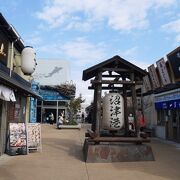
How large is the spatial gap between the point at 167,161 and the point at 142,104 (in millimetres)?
15553

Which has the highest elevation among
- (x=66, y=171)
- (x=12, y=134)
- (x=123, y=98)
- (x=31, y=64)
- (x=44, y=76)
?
(x=44, y=76)

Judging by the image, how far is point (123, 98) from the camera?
14.7m

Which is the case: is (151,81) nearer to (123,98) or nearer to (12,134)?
(123,98)

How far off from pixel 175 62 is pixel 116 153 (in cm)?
805

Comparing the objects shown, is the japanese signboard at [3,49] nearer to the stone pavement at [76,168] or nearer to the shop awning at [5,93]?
the shop awning at [5,93]

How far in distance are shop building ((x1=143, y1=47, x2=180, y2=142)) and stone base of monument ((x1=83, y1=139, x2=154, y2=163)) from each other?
280 inches

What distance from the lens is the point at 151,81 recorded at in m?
24.9

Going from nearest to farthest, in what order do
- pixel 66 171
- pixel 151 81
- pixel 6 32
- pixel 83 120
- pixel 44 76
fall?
pixel 66 171
pixel 6 32
pixel 151 81
pixel 44 76
pixel 83 120

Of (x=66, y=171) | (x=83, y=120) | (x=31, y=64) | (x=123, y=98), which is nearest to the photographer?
(x=66, y=171)

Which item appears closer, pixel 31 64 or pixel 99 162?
pixel 99 162

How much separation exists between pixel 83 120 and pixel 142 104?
3423cm

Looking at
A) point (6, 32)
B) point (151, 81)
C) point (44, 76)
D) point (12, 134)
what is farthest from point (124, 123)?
point (44, 76)

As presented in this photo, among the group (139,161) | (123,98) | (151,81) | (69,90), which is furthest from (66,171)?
(69,90)

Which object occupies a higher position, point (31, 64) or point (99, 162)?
point (31, 64)
